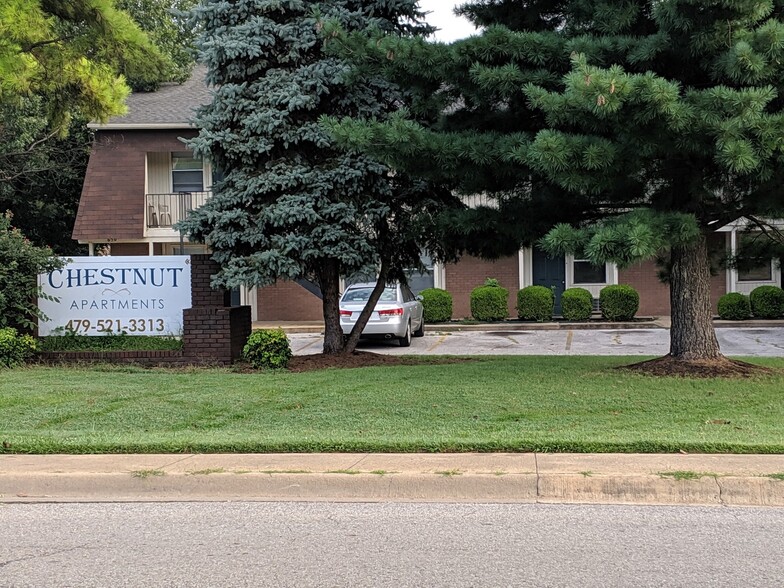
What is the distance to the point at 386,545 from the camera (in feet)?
17.4

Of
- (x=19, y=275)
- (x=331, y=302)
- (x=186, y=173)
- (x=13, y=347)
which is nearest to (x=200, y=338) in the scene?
(x=331, y=302)

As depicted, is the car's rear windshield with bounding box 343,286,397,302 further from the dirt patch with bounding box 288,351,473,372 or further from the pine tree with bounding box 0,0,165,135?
the pine tree with bounding box 0,0,165,135

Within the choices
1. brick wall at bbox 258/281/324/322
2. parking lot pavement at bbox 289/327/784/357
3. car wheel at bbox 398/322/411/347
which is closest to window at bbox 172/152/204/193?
brick wall at bbox 258/281/324/322

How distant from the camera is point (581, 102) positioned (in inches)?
320

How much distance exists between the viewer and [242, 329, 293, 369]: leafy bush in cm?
1338

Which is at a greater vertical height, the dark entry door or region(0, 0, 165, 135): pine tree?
region(0, 0, 165, 135): pine tree

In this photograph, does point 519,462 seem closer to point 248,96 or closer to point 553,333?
point 248,96

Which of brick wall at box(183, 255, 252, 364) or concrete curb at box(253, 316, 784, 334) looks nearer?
brick wall at box(183, 255, 252, 364)

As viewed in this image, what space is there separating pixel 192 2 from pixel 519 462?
31861 mm

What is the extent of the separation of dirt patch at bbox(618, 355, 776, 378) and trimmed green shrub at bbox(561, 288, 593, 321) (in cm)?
1241

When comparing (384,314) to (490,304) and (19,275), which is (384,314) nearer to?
(490,304)

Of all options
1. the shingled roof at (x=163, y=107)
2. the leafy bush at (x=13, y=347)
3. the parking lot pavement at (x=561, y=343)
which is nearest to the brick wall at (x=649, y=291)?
the parking lot pavement at (x=561, y=343)

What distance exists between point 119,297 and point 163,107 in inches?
490

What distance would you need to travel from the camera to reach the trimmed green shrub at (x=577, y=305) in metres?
23.8
